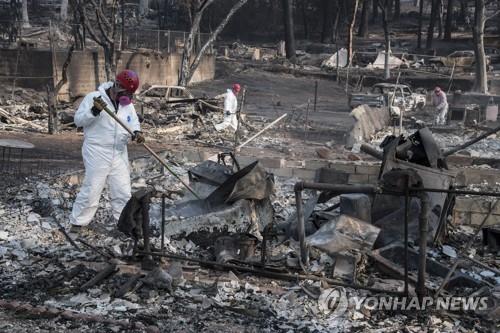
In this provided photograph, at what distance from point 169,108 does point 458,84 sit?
1932 centimetres

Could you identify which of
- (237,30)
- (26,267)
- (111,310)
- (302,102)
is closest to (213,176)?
(26,267)

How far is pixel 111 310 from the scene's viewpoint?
5023 mm

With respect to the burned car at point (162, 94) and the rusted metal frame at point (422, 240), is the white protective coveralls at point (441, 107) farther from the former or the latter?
the rusted metal frame at point (422, 240)

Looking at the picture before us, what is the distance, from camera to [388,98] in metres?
22.9

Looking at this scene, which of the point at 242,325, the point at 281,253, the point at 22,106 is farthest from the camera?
the point at 22,106

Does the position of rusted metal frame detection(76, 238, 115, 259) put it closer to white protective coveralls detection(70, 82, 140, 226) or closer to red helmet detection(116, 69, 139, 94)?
white protective coveralls detection(70, 82, 140, 226)

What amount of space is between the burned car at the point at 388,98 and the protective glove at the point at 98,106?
17.0m

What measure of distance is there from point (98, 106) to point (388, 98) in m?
17.5

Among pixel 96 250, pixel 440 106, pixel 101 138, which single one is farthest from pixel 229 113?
pixel 96 250

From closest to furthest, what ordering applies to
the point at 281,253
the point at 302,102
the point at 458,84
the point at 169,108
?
the point at 281,253, the point at 169,108, the point at 302,102, the point at 458,84

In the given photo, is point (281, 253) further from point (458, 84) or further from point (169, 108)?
point (458, 84)

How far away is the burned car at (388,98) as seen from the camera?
75.6 ft

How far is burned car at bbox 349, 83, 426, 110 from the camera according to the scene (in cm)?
2303

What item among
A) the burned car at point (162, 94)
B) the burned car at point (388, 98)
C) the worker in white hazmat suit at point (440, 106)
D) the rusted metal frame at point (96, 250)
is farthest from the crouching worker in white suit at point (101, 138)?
the burned car at point (388, 98)
